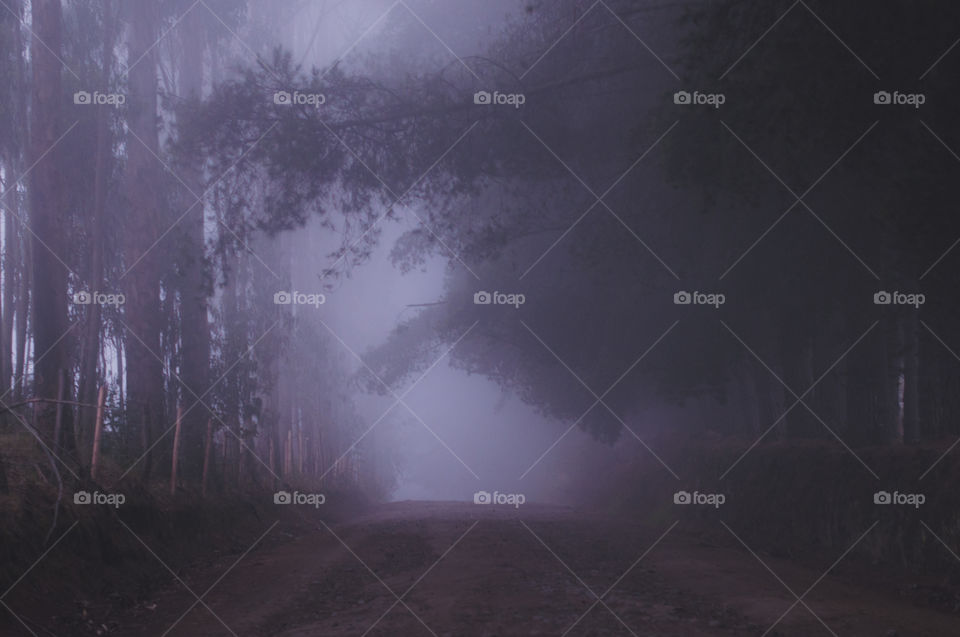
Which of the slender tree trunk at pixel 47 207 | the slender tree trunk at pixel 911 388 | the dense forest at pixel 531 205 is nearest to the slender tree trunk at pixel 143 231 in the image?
the dense forest at pixel 531 205

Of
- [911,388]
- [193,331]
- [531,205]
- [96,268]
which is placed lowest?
[911,388]

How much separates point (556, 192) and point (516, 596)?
31.4 feet

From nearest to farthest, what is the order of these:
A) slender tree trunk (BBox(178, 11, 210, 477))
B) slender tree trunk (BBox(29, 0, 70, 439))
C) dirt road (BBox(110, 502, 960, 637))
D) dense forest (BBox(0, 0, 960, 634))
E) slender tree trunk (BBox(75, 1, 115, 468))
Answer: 1. dirt road (BBox(110, 502, 960, 637))
2. dense forest (BBox(0, 0, 960, 634))
3. slender tree trunk (BBox(29, 0, 70, 439))
4. slender tree trunk (BBox(75, 1, 115, 468))
5. slender tree trunk (BBox(178, 11, 210, 477))

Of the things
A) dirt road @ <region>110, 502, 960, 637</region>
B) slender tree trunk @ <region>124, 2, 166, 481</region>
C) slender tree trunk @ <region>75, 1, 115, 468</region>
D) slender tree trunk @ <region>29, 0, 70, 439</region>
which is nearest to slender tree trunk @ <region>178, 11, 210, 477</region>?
slender tree trunk @ <region>124, 2, 166, 481</region>

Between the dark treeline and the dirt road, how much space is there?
2720mm

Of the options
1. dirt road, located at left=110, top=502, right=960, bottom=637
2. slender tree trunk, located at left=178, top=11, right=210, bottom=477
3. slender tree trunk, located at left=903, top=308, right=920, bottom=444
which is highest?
slender tree trunk, located at left=178, top=11, right=210, bottom=477

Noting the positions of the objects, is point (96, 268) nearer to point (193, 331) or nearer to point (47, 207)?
point (47, 207)

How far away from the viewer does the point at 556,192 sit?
17.1 m

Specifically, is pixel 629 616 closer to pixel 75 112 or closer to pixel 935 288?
pixel 935 288

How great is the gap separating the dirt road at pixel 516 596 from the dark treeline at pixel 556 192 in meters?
2.72

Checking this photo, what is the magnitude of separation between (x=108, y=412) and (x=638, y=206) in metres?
10.0

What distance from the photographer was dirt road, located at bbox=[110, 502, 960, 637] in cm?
778

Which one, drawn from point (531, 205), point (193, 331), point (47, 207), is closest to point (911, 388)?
point (531, 205)

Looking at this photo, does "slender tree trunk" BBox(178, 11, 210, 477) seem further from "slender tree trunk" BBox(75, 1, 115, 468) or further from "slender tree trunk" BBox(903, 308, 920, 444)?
"slender tree trunk" BBox(903, 308, 920, 444)
